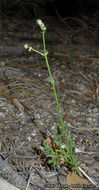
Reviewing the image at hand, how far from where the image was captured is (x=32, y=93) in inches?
74.0

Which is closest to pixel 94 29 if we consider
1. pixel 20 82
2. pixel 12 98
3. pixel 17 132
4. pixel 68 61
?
pixel 68 61

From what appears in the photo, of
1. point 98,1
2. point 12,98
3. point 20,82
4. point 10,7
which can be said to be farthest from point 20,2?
point 12,98

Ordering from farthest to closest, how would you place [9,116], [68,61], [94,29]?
[94,29] → [68,61] → [9,116]

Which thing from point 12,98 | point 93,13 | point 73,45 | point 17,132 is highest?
point 93,13

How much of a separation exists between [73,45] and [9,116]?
1347 mm

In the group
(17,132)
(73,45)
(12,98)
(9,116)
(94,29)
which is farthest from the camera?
(94,29)

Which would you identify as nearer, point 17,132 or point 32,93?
point 17,132

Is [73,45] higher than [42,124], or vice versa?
[73,45]

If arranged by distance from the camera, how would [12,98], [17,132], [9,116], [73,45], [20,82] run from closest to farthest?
1. [17,132]
2. [9,116]
3. [12,98]
4. [20,82]
5. [73,45]

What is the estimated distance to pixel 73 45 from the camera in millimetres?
2750

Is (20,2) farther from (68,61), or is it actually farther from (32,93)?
(32,93)

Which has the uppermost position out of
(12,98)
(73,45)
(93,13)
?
(93,13)

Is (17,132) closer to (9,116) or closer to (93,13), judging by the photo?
(9,116)

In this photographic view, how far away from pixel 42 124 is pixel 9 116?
0.70 ft
